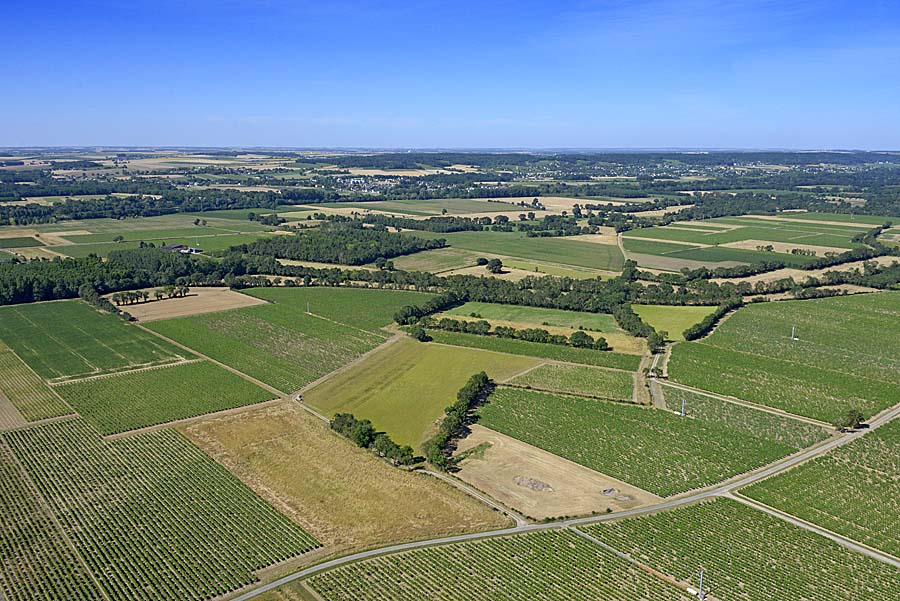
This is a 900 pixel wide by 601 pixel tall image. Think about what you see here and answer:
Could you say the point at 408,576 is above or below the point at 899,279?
below

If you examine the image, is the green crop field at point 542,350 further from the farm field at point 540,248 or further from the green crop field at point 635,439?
the farm field at point 540,248

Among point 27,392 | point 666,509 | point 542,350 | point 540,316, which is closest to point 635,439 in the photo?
point 666,509

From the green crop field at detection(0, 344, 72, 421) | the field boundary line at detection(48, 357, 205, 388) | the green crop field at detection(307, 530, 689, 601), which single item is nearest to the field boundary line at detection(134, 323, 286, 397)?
the field boundary line at detection(48, 357, 205, 388)

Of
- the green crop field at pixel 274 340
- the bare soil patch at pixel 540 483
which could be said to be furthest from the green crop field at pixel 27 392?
the bare soil patch at pixel 540 483

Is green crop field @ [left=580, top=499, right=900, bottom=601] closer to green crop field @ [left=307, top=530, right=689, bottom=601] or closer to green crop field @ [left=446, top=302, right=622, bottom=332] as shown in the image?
green crop field @ [left=307, top=530, right=689, bottom=601]

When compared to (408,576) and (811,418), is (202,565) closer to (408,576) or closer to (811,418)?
(408,576)

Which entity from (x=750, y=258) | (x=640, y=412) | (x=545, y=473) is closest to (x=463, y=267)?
(x=750, y=258)
